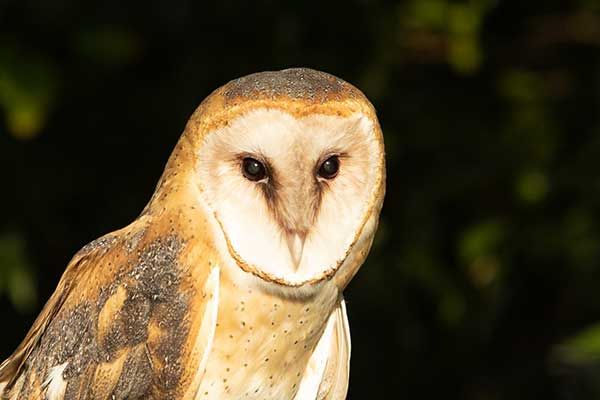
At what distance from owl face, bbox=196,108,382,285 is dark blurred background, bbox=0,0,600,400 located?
4.81 ft

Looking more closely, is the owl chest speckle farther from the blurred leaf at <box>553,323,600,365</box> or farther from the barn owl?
the blurred leaf at <box>553,323,600,365</box>

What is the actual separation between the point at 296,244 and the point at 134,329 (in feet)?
1.09

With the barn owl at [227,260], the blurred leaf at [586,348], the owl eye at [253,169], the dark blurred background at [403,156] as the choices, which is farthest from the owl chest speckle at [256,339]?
the dark blurred background at [403,156]

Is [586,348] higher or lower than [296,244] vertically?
lower

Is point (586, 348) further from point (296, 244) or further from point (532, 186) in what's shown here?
point (296, 244)

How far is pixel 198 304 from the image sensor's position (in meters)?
2.27

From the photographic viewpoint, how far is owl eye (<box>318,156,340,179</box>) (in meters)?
2.22

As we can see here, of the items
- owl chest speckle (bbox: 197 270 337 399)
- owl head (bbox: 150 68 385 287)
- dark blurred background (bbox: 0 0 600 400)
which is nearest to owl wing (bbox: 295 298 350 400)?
owl chest speckle (bbox: 197 270 337 399)

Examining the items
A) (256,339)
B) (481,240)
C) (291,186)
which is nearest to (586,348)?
(481,240)

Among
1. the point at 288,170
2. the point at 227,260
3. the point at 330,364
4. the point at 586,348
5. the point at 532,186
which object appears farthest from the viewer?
the point at 532,186

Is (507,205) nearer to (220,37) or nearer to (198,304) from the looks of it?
(220,37)

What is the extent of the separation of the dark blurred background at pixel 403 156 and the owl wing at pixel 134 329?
1292 millimetres

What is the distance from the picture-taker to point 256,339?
2316mm

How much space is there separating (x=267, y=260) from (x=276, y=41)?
1.61 metres
